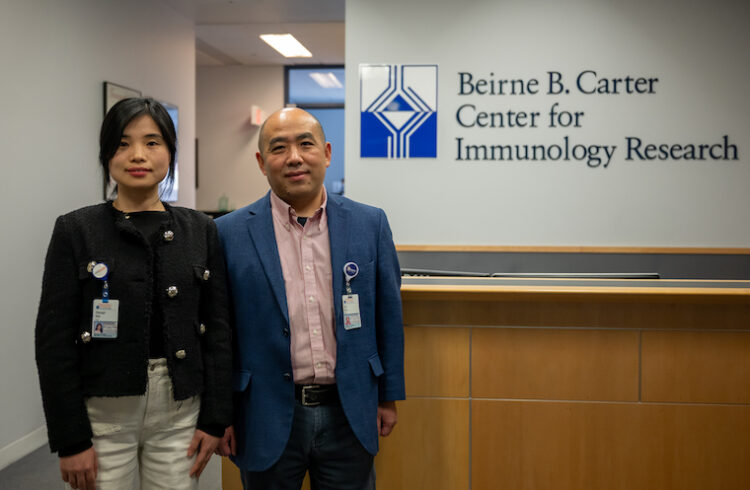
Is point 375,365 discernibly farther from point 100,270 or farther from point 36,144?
point 36,144

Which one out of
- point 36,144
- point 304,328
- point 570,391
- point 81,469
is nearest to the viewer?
point 81,469

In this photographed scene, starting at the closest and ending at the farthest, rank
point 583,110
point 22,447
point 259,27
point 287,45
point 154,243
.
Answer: point 154,243
point 22,447
point 583,110
point 259,27
point 287,45

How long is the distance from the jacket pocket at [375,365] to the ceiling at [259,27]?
16.7 feet

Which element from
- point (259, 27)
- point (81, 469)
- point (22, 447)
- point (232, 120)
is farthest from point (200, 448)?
point (232, 120)

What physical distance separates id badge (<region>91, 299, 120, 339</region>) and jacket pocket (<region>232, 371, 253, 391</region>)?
32 cm

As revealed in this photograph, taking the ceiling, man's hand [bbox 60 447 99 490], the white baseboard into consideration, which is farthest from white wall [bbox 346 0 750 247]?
man's hand [bbox 60 447 99 490]

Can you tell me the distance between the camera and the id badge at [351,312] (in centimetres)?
147

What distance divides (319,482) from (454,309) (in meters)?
0.80

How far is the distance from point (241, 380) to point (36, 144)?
2849 millimetres

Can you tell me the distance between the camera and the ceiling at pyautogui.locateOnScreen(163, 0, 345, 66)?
19.4 ft

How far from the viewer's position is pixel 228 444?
1477 mm

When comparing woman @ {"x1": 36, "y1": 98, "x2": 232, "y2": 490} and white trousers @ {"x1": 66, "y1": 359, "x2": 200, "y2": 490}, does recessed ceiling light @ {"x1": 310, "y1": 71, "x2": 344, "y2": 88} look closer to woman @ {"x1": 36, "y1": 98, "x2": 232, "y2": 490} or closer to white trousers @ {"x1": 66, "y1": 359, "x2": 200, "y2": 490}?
woman @ {"x1": 36, "y1": 98, "x2": 232, "y2": 490}

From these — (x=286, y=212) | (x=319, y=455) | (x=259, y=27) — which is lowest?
(x=319, y=455)

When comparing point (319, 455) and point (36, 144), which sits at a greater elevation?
point (36, 144)
